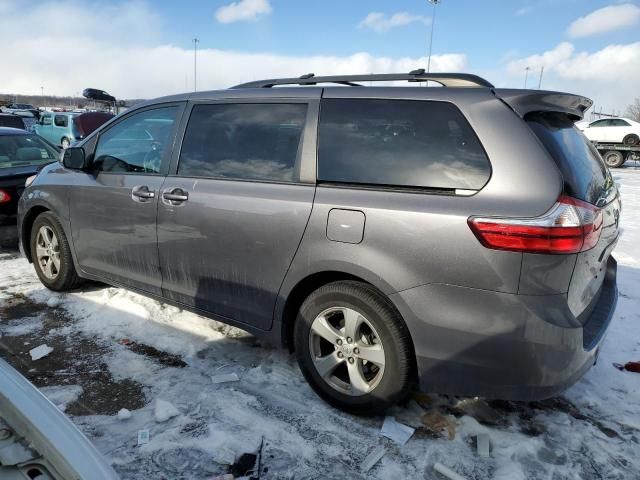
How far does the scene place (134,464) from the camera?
2.35 metres

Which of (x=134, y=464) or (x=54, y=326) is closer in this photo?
(x=134, y=464)

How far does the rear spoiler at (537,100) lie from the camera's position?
232 centimetres

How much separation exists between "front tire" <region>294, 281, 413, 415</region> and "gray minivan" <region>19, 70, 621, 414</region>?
0.04 feet

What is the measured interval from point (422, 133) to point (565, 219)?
0.81 meters

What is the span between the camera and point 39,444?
137cm

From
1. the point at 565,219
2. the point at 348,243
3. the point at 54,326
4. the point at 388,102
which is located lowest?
the point at 54,326

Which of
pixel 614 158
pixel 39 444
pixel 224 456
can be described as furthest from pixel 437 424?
pixel 614 158

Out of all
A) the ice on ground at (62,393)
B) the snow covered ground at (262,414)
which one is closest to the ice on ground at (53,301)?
the snow covered ground at (262,414)

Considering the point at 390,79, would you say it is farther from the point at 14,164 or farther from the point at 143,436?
the point at 14,164

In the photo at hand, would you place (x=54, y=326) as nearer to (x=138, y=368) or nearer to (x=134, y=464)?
(x=138, y=368)

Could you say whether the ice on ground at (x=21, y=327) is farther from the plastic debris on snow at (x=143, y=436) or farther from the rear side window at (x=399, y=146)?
the rear side window at (x=399, y=146)

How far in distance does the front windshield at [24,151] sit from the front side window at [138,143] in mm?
3198

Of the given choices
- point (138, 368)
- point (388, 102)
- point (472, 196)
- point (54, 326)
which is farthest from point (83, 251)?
point (472, 196)

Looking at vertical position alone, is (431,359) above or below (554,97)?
below
